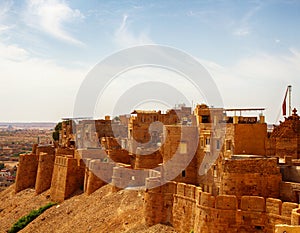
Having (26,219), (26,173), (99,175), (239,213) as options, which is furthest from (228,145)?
(26,173)

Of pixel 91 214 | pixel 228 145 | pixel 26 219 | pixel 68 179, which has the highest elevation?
pixel 228 145

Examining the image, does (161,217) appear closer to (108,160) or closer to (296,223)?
(296,223)

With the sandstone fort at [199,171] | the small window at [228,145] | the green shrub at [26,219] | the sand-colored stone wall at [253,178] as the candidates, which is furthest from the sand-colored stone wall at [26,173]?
the sand-colored stone wall at [253,178]

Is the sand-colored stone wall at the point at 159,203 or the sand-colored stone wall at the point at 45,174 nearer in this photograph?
the sand-colored stone wall at the point at 159,203

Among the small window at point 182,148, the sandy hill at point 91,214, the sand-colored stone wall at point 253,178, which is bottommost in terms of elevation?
the sandy hill at point 91,214

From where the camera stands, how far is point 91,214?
27.8 metres

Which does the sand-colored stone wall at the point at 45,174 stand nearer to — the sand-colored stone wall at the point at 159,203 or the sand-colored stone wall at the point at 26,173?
the sand-colored stone wall at the point at 26,173

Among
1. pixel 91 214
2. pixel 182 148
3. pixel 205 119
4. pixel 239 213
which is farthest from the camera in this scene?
pixel 205 119

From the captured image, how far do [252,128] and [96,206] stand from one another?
12088mm

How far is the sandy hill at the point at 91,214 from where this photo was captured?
24156 millimetres

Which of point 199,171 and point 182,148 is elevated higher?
point 182,148

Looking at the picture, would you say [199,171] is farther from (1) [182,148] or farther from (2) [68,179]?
(2) [68,179]

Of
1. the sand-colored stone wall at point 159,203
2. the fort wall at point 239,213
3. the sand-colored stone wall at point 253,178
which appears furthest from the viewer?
the sand-colored stone wall at point 159,203

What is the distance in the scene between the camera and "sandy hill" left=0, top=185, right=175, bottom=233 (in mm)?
24156
